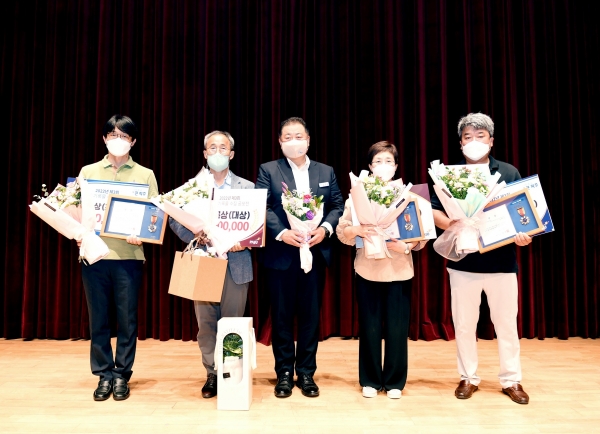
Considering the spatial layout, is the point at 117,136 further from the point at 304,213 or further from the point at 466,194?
the point at 466,194

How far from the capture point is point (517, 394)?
263 centimetres

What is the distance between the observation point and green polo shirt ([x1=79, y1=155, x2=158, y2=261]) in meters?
2.74

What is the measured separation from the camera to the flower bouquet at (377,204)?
2.51 m

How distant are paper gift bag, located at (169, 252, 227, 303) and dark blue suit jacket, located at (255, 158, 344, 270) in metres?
0.35

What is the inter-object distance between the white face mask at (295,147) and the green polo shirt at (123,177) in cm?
86

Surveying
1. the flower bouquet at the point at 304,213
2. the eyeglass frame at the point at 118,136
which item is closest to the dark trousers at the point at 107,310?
the eyeglass frame at the point at 118,136

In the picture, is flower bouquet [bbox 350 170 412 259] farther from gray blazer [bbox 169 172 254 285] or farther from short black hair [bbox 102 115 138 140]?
short black hair [bbox 102 115 138 140]

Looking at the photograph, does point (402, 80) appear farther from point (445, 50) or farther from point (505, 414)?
point (505, 414)

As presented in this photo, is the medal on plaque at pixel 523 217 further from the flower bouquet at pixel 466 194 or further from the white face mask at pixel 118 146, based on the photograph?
the white face mask at pixel 118 146

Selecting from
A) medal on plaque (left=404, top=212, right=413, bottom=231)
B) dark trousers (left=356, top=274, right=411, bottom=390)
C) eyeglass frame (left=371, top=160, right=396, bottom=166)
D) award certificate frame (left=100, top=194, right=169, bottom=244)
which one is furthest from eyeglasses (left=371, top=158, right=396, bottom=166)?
award certificate frame (left=100, top=194, right=169, bottom=244)

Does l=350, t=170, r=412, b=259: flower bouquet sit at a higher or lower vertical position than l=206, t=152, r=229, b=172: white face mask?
lower

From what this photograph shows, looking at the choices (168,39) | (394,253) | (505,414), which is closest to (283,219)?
(394,253)

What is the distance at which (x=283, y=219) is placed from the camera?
112 inches

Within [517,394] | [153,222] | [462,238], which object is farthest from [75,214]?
[517,394]
